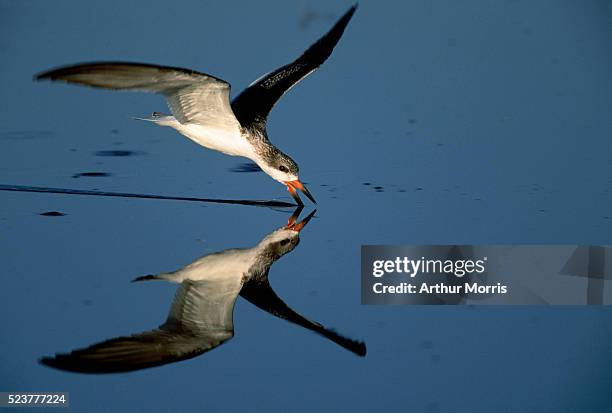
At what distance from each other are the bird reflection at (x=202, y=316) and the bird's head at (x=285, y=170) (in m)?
0.84

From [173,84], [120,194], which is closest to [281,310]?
[173,84]

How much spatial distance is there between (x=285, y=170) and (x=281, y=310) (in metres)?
1.67

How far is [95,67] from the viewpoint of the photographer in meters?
4.64

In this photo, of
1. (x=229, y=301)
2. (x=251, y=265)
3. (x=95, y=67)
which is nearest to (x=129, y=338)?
(x=229, y=301)

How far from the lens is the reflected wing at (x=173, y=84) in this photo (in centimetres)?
464

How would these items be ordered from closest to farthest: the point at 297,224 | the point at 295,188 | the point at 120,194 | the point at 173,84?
the point at 173,84
the point at 297,224
the point at 120,194
the point at 295,188

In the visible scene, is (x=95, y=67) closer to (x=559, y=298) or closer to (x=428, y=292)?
(x=428, y=292)

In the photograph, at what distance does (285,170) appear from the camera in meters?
6.36

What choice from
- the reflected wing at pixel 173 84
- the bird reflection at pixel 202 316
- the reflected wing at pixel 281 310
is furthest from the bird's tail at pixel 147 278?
the reflected wing at pixel 173 84

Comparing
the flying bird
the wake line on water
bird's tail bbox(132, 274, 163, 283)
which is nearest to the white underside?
the flying bird

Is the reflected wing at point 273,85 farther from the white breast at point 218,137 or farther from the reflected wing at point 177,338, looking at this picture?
the reflected wing at point 177,338

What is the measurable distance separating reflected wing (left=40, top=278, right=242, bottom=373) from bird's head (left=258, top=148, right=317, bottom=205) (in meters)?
1.47

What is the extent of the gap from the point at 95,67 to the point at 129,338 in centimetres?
137

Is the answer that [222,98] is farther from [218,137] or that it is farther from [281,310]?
[281,310]
